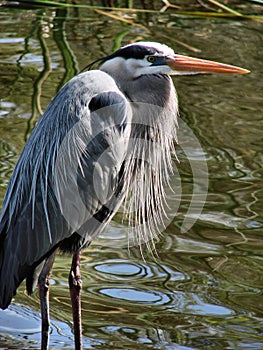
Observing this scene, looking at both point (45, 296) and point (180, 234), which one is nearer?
point (45, 296)

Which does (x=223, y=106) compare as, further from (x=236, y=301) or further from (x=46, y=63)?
(x=236, y=301)

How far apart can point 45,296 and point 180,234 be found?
1.35m

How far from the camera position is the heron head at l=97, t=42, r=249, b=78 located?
3.57 meters

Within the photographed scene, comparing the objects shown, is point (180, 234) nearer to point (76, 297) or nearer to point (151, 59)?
point (76, 297)

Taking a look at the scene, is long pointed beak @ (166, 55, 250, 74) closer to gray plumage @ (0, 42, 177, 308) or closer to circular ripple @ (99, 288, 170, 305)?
gray plumage @ (0, 42, 177, 308)

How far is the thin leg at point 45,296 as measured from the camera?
3713 millimetres

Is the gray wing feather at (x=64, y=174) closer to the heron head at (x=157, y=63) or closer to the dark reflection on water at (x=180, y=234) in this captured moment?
the heron head at (x=157, y=63)

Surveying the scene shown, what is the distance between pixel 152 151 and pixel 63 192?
47 centimetres

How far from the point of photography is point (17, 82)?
6910 millimetres

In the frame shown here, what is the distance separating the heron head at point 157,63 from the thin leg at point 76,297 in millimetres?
943

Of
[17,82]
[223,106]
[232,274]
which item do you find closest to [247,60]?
[223,106]

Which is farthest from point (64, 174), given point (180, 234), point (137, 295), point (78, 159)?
point (180, 234)

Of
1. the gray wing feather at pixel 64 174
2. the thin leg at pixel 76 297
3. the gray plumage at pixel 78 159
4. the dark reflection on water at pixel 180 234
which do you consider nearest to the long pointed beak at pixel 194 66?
the gray plumage at pixel 78 159

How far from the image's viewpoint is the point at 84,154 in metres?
3.70
